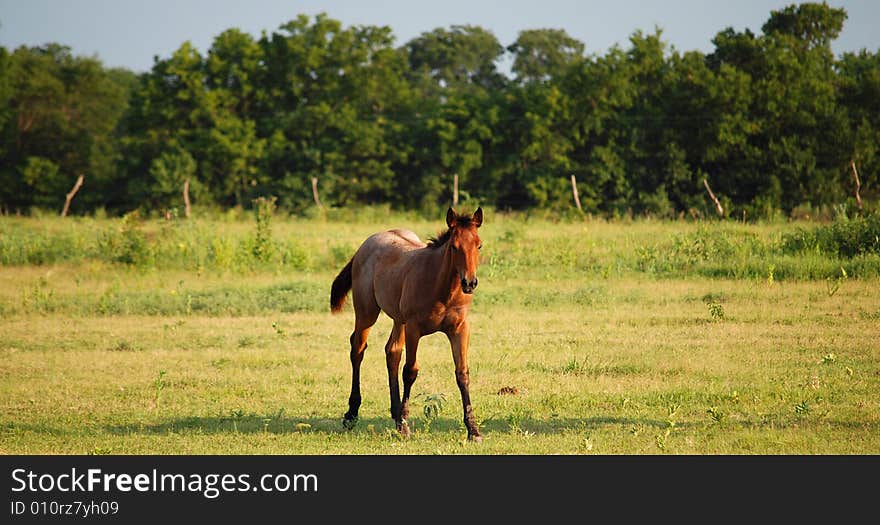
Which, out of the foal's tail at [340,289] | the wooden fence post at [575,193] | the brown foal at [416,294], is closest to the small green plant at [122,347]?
the foal's tail at [340,289]

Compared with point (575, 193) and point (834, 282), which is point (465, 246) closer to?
point (834, 282)

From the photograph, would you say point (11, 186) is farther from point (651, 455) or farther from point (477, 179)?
point (651, 455)

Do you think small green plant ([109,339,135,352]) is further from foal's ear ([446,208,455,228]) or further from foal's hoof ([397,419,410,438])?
foal's ear ([446,208,455,228])

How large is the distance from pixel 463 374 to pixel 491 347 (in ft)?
15.4

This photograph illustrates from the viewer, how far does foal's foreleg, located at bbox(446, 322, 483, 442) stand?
8914mm

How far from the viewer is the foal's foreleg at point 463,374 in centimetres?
891

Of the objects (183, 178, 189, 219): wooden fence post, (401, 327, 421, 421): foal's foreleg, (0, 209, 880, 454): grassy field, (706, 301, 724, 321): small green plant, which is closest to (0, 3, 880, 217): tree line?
(183, 178, 189, 219): wooden fence post

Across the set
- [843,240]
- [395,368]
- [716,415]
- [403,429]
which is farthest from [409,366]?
[843,240]

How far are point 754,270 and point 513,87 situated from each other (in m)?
28.1

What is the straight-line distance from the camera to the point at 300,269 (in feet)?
74.3

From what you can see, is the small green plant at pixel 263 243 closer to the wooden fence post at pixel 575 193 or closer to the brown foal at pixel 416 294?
the brown foal at pixel 416 294

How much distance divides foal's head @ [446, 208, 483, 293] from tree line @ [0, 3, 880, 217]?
2690 centimetres

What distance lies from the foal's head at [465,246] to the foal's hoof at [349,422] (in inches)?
75.2

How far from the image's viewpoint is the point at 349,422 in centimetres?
978
